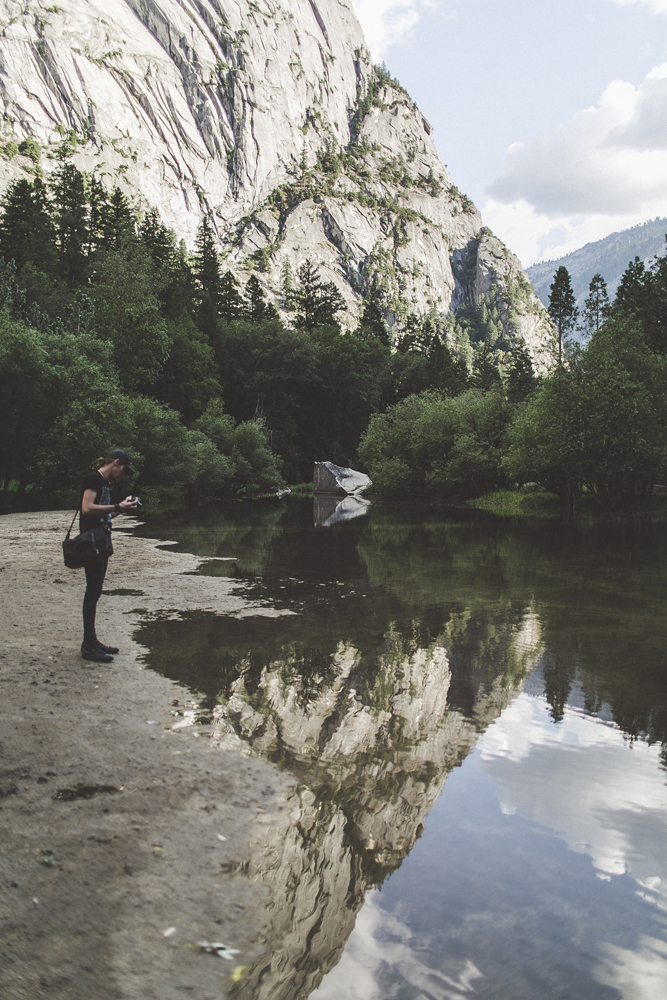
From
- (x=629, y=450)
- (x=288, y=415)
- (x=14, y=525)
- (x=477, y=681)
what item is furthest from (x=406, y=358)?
(x=477, y=681)

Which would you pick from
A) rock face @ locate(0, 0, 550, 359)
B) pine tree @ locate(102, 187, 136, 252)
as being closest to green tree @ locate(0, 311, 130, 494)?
pine tree @ locate(102, 187, 136, 252)

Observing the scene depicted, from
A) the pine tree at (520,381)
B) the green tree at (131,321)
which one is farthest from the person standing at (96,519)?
the pine tree at (520,381)

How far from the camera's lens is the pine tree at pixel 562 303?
86312mm

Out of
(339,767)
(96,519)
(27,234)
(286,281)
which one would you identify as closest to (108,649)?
(96,519)

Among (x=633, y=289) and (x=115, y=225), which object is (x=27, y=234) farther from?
(x=633, y=289)

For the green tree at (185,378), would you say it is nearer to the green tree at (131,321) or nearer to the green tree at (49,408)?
the green tree at (131,321)

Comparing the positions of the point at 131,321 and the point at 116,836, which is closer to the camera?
the point at 116,836

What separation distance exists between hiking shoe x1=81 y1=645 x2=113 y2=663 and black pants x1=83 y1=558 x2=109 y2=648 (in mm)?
49

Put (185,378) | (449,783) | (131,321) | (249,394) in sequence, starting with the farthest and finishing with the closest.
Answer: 1. (249,394)
2. (185,378)
3. (131,321)
4. (449,783)

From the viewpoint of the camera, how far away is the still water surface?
3.11m

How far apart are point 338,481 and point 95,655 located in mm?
59237

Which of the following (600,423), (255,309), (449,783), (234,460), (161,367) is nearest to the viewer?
(449,783)

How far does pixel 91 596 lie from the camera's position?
7605 millimetres

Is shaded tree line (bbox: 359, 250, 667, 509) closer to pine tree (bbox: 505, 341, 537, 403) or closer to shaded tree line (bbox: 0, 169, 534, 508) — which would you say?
shaded tree line (bbox: 0, 169, 534, 508)
